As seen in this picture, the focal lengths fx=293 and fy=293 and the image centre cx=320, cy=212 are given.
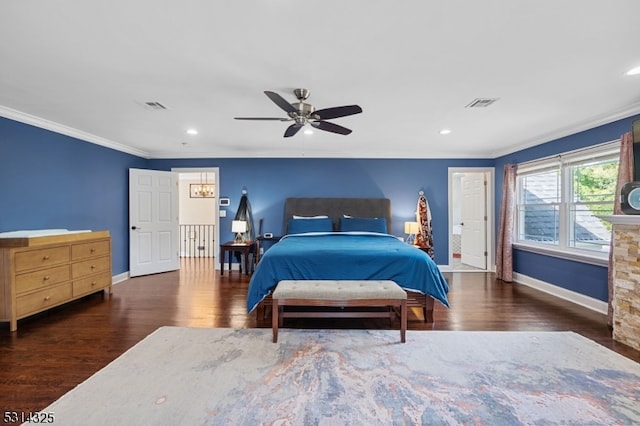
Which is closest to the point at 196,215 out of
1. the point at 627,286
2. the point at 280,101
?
the point at 280,101

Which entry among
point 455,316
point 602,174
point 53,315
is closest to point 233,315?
point 53,315

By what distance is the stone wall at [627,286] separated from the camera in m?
2.53

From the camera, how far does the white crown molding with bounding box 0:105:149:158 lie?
3.32 meters

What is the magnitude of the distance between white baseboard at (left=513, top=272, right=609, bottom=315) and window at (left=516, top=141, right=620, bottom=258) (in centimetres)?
54

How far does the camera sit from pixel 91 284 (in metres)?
3.85

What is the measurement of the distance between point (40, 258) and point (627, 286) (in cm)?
579

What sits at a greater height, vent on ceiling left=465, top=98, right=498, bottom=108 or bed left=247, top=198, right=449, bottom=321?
vent on ceiling left=465, top=98, right=498, bottom=108

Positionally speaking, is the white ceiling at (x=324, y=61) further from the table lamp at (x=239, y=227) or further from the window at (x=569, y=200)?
the table lamp at (x=239, y=227)

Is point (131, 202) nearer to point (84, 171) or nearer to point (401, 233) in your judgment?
point (84, 171)

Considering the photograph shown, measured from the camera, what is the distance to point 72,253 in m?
3.58

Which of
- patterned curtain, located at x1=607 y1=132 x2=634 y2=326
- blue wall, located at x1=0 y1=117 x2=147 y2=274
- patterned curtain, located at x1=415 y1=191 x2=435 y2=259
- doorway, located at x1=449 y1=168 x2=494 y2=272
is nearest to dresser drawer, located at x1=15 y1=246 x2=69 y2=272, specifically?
blue wall, located at x1=0 y1=117 x2=147 y2=274

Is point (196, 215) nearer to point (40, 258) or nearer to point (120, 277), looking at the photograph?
point (120, 277)

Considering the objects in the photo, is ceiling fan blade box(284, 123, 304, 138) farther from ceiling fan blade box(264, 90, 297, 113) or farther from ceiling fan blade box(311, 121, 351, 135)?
ceiling fan blade box(264, 90, 297, 113)

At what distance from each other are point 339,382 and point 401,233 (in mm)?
4046
